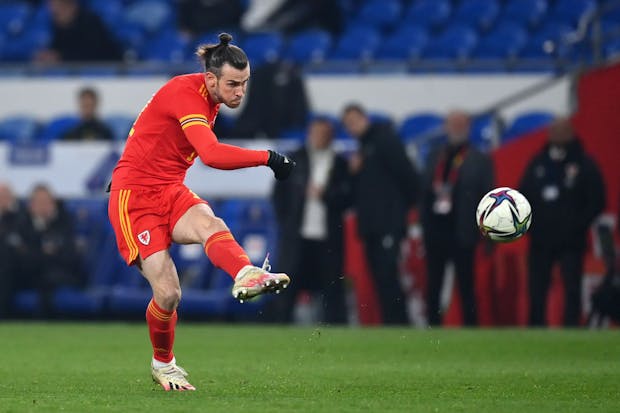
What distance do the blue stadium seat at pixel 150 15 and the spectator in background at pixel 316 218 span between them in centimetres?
721

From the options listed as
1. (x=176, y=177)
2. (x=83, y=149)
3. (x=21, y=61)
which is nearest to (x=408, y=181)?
(x=83, y=149)

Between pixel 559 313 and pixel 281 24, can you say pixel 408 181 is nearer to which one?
pixel 559 313

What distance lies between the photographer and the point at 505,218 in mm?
8438

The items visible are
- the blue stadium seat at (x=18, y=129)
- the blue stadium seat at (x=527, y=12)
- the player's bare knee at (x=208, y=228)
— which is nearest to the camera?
the player's bare knee at (x=208, y=228)

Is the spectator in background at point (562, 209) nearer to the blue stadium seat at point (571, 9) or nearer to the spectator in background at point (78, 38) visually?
the blue stadium seat at point (571, 9)

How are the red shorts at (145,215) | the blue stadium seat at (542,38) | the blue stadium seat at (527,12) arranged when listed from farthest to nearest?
the blue stadium seat at (527,12) < the blue stadium seat at (542,38) < the red shorts at (145,215)

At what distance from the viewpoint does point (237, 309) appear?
1659 cm

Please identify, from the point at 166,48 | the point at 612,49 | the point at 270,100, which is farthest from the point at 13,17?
the point at 612,49

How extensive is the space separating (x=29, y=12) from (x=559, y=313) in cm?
1163

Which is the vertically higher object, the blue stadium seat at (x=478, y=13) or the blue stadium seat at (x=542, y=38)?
the blue stadium seat at (x=478, y=13)

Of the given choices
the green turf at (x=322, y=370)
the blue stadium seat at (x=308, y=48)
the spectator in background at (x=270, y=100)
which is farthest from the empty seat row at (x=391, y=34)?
Result: the green turf at (x=322, y=370)

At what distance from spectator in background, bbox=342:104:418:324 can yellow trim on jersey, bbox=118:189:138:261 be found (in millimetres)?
6988

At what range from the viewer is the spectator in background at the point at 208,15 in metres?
20.0

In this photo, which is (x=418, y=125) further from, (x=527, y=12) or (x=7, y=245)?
(x=7, y=245)
